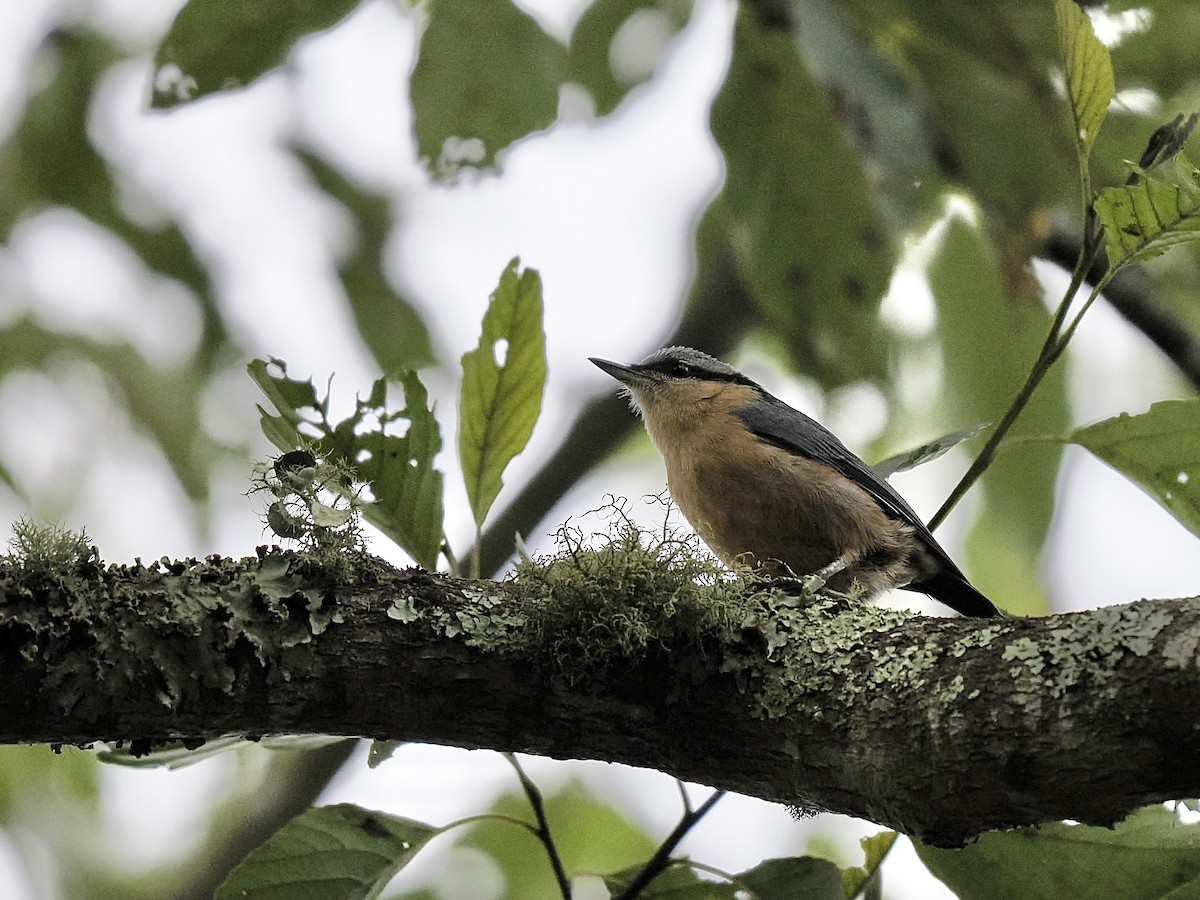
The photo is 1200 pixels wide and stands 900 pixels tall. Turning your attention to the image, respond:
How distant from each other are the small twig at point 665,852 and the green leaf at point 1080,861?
1.43ft

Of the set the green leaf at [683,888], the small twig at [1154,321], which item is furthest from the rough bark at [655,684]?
the small twig at [1154,321]

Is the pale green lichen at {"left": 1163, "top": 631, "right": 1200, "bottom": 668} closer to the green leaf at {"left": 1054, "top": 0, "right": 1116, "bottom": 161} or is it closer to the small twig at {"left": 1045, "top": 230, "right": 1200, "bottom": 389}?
the green leaf at {"left": 1054, "top": 0, "right": 1116, "bottom": 161}

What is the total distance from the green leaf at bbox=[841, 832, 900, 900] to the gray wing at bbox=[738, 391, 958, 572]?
122cm

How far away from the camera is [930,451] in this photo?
2965mm

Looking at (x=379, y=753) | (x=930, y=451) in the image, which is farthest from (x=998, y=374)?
(x=379, y=753)

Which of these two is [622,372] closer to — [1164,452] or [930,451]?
[930,451]

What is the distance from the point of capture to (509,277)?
2.99 m

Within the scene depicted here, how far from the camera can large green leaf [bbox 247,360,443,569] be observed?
2832mm

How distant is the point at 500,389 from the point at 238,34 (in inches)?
39.5

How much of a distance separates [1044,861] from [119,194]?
3.73 meters

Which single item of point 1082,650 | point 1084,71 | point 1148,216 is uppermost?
point 1084,71

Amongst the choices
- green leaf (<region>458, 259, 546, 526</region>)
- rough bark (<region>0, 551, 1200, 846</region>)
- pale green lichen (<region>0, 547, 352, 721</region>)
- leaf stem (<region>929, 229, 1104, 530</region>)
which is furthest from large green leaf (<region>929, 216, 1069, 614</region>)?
pale green lichen (<region>0, 547, 352, 721</region>)

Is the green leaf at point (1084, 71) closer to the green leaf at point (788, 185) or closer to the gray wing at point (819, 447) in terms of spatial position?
the green leaf at point (788, 185)

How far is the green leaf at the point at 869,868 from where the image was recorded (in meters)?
2.81
